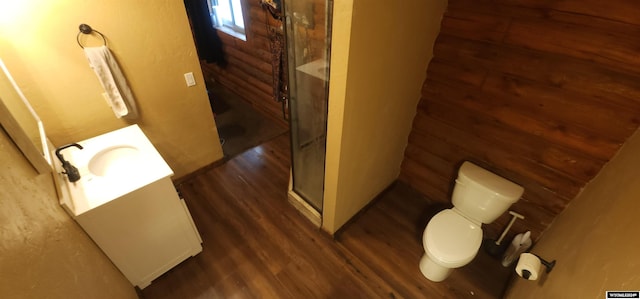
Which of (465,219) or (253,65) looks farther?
(253,65)

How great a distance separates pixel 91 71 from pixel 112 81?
129 mm

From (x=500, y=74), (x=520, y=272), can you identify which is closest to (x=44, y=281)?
(x=520, y=272)

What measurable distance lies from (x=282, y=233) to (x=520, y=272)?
5.12 ft

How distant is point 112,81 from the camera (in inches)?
66.9

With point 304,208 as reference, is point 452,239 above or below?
above

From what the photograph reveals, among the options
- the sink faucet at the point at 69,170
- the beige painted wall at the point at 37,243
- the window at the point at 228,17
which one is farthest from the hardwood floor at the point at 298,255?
the window at the point at 228,17

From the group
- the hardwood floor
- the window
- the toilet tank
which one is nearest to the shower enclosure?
the hardwood floor

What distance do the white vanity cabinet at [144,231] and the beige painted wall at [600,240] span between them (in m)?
1.94

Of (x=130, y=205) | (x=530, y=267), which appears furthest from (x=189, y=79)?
(x=530, y=267)

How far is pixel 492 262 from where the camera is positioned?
1898 millimetres

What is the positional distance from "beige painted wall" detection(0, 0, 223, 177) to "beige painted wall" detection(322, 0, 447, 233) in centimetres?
148

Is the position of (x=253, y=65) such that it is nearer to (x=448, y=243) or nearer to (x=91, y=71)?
(x=91, y=71)

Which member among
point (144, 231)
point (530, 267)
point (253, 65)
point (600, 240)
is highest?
point (600, 240)

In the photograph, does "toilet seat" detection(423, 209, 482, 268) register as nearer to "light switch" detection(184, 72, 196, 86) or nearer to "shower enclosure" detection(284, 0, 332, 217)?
"shower enclosure" detection(284, 0, 332, 217)
